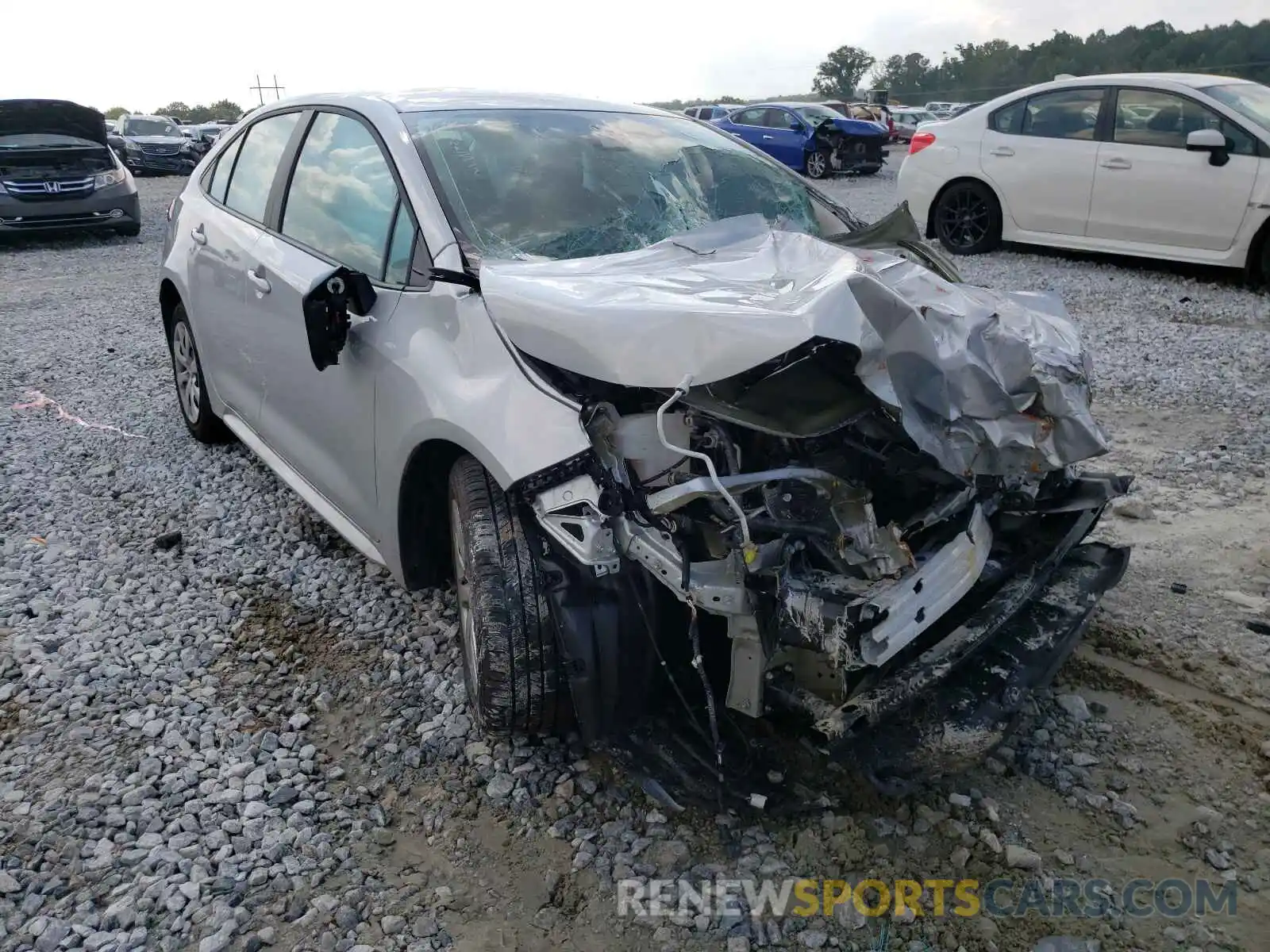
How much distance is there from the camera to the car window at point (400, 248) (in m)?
2.87

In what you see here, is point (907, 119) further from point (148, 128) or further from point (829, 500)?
point (829, 500)

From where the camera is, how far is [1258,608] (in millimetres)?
3291

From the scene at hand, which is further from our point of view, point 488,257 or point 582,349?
point 488,257

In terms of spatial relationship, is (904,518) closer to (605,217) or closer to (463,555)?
(463,555)

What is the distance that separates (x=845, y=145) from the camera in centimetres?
1888

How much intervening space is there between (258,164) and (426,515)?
2.03 metres

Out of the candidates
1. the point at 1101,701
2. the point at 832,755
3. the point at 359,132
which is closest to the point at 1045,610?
the point at 1101,701

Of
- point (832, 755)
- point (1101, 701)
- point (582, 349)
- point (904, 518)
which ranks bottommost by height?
point (1101, 701)

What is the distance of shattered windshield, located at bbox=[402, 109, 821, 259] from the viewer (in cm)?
294

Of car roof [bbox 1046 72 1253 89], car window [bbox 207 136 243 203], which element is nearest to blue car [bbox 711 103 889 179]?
car roof [bbox 1046 72 1253 89]

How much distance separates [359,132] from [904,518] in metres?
2.20

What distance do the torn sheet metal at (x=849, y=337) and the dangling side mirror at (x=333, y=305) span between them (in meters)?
0.44

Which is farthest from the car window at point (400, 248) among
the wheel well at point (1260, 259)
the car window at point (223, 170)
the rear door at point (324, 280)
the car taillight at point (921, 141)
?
the car taillight at point (921, 141)

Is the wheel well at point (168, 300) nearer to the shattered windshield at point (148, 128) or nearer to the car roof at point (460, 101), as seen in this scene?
the car roof at point (460, 101)
